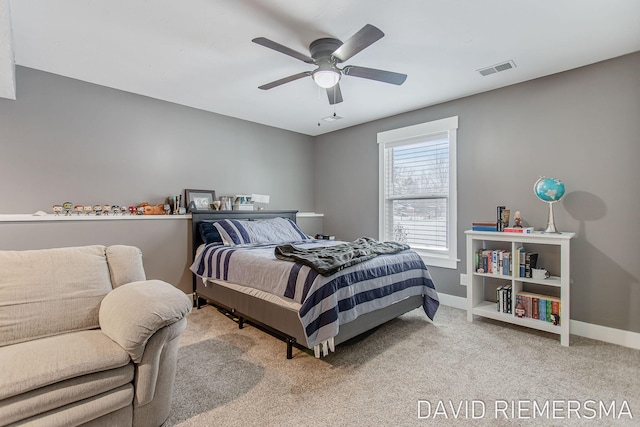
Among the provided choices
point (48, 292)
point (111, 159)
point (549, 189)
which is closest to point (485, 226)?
point (549, 189)

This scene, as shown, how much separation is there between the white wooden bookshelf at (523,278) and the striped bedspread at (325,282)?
0.52 metres

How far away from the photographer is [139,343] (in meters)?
1.46

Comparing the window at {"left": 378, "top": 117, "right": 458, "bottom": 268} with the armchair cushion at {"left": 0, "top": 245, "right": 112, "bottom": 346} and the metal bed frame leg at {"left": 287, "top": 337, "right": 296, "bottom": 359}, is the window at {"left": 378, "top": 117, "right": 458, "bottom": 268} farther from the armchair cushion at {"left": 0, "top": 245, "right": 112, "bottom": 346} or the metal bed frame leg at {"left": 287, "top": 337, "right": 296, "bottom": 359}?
the armchair cushion at {"left": 0, "top": 245, "right": 112, "bottom": 346}

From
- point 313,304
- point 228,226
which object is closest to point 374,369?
point 313,304

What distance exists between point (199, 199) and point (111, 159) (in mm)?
1032

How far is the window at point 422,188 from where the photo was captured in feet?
12.2

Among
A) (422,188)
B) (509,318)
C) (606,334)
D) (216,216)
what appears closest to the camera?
(606,334)

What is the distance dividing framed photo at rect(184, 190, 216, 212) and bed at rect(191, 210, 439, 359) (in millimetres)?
158

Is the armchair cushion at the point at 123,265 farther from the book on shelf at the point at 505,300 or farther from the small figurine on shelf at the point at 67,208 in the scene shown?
the book on shelf at the point at 505,300

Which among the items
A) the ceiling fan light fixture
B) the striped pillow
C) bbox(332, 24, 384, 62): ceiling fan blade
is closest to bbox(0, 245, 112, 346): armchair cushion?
the striped pillow

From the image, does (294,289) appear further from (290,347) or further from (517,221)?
(517,221)

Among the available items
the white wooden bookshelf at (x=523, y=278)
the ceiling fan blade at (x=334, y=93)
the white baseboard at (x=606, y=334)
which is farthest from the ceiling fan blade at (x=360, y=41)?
the white baseboard at (x=606, y=334)

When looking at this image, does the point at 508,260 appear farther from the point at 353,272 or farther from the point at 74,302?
the point at 74,302

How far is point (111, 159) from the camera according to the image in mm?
3287
